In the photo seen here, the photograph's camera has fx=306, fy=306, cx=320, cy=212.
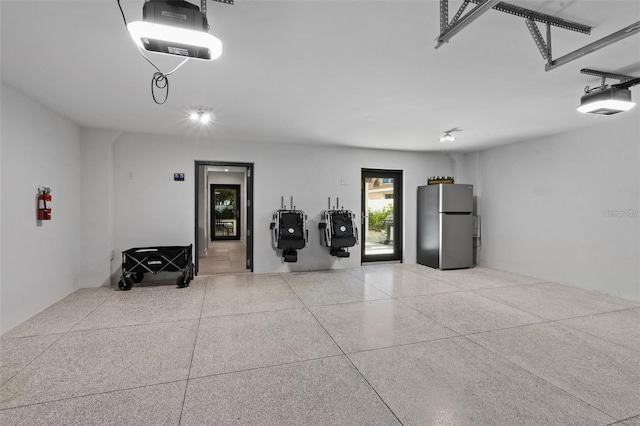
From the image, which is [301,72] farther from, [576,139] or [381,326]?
[576,139]

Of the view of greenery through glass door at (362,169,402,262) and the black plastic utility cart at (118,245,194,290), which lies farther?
the view of greenery through glass door at (362,169,402,262)

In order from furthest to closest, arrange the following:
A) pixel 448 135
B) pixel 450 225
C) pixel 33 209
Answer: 1. pixel 450 225
2. pixel 448 135
3. pixel 33 209

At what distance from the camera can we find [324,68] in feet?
8.82

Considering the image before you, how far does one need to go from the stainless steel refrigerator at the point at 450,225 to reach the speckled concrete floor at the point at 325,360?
5.66 feet

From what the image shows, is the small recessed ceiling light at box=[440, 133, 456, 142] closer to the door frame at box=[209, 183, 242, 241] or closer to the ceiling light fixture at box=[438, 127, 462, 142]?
the ceiling light fixture at box=[438, 127, 462, 142]

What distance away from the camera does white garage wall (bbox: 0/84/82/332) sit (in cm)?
306

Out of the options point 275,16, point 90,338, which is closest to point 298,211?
point 90,338

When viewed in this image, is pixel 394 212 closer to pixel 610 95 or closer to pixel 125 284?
pixel 610 95

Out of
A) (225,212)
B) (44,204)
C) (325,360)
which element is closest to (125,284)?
(44,204)

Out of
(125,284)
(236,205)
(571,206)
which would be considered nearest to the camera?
(125,284)

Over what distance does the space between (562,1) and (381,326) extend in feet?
9.50

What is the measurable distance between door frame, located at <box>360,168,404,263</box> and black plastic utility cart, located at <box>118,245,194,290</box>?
136 inches

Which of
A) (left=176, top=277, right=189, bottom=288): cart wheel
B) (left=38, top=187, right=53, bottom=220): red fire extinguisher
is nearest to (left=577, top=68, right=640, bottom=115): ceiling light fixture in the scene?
(left=176, top=277, right=189, bottom=288): cart wheel

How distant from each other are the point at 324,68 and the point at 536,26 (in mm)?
1547
